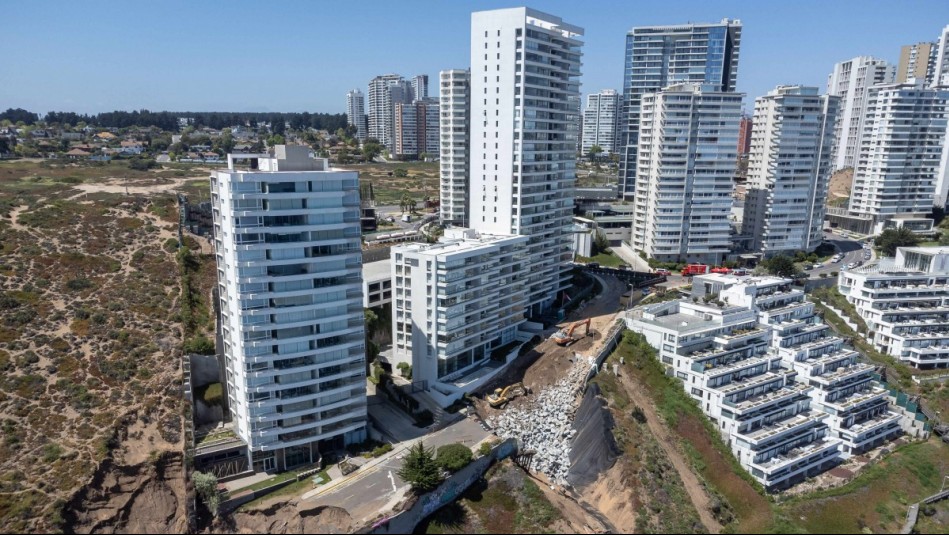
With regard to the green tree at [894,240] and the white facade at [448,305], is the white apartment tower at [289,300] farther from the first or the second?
the green tree at [894,240]

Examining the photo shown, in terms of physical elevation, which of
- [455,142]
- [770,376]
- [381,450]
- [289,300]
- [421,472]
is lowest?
[381,450]

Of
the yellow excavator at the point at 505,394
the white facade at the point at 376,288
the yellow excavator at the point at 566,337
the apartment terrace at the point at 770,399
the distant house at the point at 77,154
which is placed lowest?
the yellow excavator at the point at 505,394

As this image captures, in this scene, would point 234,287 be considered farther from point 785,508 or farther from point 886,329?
point 886,329

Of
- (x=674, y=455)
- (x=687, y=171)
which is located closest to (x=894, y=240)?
(x=687, y=171)

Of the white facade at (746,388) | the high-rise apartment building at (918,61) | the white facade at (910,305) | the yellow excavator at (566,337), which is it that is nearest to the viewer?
the white facade at (746,388)

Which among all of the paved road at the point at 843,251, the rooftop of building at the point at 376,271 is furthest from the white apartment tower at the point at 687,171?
the rooftop of building at the point at 376,271

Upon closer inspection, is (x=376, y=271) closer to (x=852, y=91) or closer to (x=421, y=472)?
(x=421, y=472)
